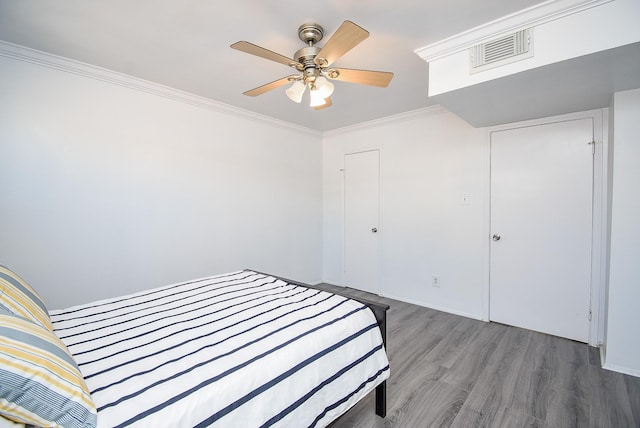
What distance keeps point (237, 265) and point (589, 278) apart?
11.4 feet

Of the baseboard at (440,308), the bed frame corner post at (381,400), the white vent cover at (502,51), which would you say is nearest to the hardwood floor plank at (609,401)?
the baseboard at (440,308)

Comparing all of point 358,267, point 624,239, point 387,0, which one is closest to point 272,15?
point 387,0

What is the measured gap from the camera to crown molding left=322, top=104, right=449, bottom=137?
10.7 feet

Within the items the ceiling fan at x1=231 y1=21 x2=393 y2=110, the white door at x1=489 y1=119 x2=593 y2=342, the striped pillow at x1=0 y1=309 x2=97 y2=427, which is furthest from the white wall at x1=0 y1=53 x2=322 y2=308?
the white door at x1=489 y1=119 x2=593 y2=342

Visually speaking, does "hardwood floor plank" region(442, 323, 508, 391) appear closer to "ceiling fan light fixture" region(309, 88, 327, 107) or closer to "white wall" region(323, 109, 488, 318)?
"white wall" region(323, 109, 488, 318)

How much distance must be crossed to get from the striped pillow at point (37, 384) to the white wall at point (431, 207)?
3261mm

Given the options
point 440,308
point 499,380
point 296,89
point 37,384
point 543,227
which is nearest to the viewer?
point 37,384

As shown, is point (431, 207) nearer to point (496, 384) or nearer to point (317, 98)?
point (496, 384)

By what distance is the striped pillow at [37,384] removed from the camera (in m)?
0.71

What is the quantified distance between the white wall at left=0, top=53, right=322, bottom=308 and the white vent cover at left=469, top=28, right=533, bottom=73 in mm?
2464

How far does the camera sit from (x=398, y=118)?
11.7 feet

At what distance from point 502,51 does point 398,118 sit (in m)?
1.80

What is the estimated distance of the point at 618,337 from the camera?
6.89ft

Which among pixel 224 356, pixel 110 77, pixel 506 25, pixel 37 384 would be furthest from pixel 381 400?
pixel 110 77
